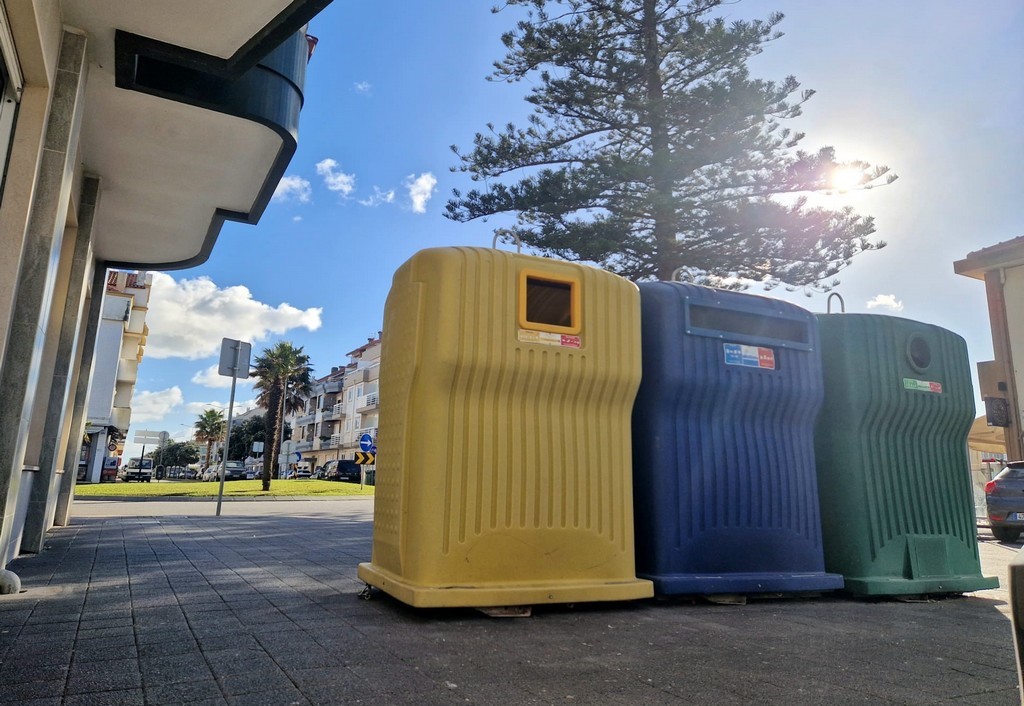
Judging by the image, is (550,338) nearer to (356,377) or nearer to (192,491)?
(192,491)

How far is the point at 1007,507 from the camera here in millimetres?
10391

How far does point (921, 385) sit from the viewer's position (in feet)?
15.2

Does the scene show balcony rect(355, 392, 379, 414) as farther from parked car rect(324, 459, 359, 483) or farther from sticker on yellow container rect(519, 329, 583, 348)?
sticker on yellow container rect(519, 329, 583, 348)

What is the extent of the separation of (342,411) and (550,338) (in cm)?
7852

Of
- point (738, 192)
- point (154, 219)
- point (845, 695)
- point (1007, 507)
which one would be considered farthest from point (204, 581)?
point (738, 192)

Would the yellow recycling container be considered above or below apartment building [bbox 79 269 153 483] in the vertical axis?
below

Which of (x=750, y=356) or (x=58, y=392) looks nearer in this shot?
(x=750, y=356)

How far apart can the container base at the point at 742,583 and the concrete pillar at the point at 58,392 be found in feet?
16.9

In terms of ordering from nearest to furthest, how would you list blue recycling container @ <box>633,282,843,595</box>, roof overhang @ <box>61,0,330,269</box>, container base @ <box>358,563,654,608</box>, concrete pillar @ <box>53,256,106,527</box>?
container base @ <box>358,563,654,608</box>
blue recycling container @ <box>633,282,843,595</box>
roof overhang @ <box>61,0,330,269</box>
concrete pillar @ <box>53,256,106,527</box>

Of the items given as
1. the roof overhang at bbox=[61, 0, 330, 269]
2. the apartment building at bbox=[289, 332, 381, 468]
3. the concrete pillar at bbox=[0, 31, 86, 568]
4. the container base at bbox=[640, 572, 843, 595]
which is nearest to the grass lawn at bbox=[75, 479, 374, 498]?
the roof overhang at bbox=[61, 0, 330, 269]

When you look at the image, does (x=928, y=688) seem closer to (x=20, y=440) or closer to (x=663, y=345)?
(x=663, y=345)

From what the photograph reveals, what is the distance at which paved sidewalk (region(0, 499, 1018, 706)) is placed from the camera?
2.10 meters

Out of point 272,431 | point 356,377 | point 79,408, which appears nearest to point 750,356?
point 79,408

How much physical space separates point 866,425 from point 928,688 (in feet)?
8.00
